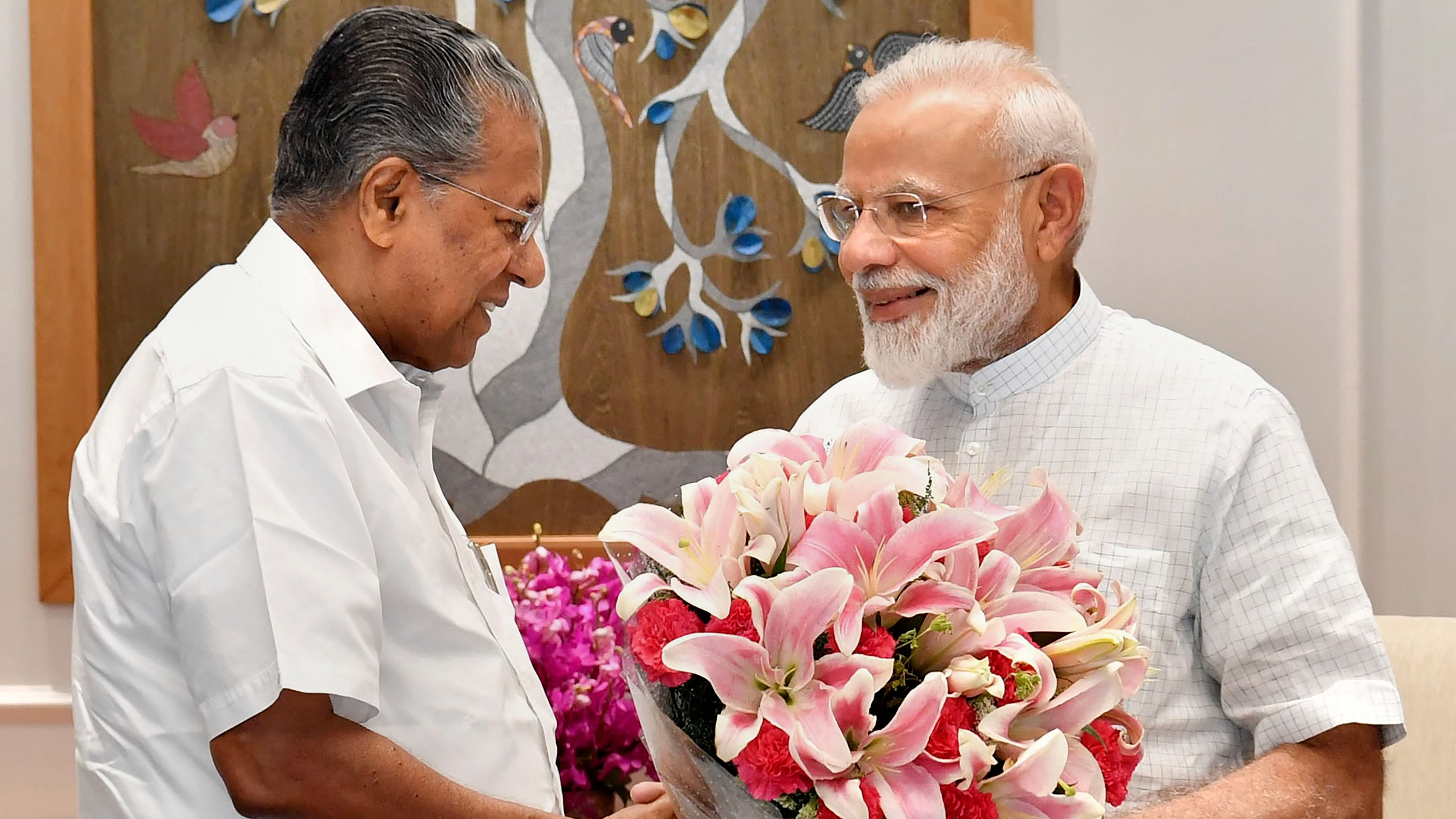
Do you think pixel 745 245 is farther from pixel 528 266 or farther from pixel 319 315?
pixel 319 315

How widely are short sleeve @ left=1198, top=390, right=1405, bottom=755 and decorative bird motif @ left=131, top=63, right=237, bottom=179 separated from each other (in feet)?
6.67

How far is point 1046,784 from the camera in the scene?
928mm

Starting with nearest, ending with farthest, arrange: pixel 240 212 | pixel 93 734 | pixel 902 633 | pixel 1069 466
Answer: pixel 902 633
pixel 93 734
pixel 1069 466
pixel 240 212

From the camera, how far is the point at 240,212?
2.58 metres

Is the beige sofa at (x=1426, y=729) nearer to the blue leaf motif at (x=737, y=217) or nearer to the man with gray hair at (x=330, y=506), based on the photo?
the man with gray hair at (x=330, y=506)

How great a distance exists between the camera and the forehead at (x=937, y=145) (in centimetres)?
175

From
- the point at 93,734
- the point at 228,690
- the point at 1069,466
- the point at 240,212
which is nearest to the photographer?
the point at 228,690

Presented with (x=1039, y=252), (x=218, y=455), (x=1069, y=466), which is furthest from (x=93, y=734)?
(x=1039, y=252)

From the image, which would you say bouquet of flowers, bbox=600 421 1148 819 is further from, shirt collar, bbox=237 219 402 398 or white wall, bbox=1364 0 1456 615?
white wall, bbox=1364 0 1456 615

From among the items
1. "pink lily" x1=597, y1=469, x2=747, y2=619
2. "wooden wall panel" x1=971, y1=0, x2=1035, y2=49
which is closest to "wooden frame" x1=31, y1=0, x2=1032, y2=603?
"wooden wall panel" x1=971, y1=0, x2=1035, y2=49

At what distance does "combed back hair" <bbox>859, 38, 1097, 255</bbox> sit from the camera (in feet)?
5.77

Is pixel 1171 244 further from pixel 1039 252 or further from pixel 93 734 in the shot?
pixel 93 734

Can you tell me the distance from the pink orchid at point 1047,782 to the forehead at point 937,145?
0.95 metres

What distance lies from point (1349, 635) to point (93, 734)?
1.45m
